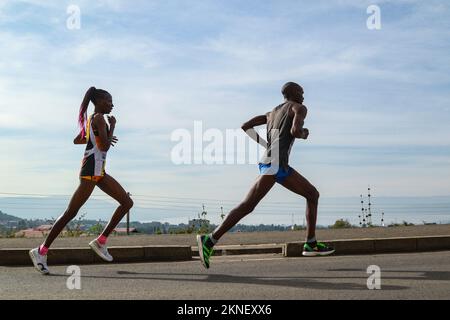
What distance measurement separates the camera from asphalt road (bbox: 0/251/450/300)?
16.7ft

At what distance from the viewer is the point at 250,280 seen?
600cm

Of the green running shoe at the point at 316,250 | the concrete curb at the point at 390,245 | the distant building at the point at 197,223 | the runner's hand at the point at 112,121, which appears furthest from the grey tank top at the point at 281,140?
the distant building at the point at 197,223

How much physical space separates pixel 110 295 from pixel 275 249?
428 cm

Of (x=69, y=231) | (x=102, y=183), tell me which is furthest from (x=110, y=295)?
(x=69, y=231)

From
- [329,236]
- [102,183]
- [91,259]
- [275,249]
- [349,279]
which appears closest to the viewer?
[349,279]

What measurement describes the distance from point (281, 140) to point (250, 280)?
5.09ft

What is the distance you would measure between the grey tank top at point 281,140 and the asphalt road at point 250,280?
1.17 meters

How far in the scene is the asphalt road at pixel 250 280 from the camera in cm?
510

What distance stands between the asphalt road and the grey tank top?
1.17m

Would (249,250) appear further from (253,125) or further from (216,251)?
(253,125)

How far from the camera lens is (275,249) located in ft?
29.8

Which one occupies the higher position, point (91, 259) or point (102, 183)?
point (102, 183)

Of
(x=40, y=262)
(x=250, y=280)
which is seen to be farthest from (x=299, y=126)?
(x=40, y=262)
